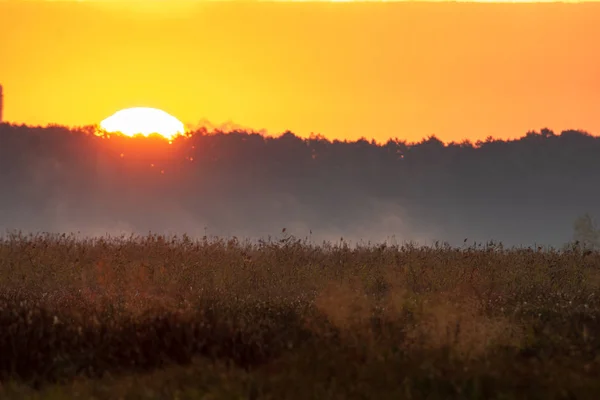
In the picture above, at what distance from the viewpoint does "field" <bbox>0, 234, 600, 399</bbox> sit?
7633 millimetres

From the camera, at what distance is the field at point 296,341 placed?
7633mm

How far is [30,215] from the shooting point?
56.2m

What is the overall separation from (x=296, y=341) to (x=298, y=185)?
172 ft

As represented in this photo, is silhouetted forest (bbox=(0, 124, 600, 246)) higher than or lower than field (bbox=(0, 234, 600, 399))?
higher

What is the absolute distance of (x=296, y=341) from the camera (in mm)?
9344

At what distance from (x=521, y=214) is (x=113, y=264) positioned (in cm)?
5357

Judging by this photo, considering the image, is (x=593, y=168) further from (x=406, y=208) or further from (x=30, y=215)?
(x=30, y=215)

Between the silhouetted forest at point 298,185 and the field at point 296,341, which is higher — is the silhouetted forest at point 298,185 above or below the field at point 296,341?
above

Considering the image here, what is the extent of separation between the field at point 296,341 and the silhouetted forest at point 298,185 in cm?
4329

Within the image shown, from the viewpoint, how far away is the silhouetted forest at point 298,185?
2216 inches

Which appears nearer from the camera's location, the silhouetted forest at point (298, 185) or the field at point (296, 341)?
the field at point (296, 341)

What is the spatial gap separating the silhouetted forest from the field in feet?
142

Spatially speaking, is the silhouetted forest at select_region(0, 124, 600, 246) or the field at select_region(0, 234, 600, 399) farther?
the silhouetted forest at select_region(0, 124, 600, 246)

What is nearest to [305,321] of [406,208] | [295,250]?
[295,250]
